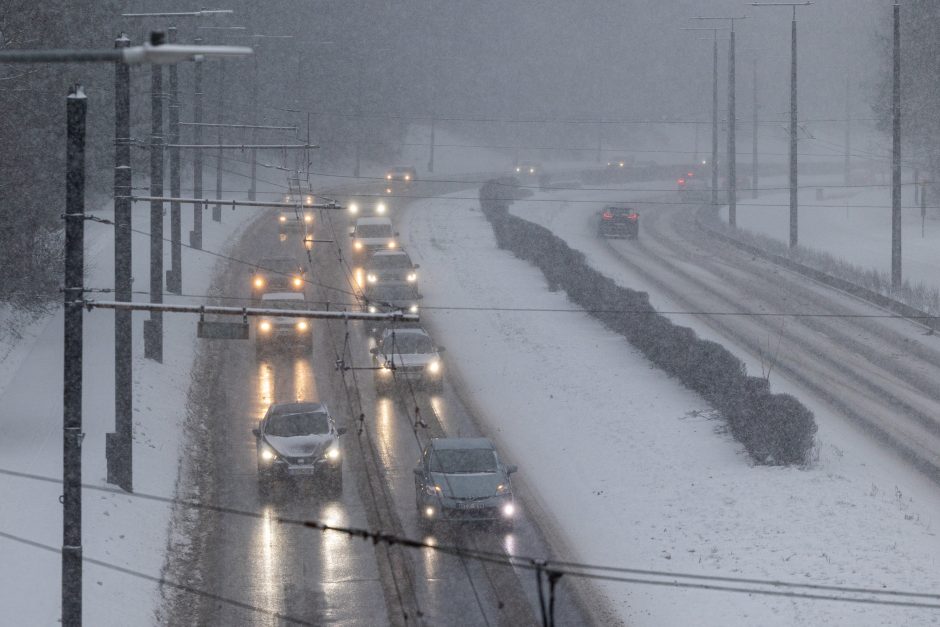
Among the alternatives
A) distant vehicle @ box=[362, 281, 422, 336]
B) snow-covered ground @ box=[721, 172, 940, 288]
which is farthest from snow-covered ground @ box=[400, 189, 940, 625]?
snow-covered ground @ box=[721, 172, 940, 288]

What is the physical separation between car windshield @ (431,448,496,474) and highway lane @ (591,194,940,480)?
887cm

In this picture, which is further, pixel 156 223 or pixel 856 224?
pixel 856 224

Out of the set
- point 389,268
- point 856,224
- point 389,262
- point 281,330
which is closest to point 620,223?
point 856,224

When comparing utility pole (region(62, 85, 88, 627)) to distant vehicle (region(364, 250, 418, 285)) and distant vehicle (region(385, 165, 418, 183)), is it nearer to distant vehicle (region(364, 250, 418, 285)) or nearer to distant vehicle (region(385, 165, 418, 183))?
distant vehicle (region(364, 250, 418, 285))

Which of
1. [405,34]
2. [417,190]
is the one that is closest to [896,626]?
[417,190]

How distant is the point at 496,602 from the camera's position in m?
18.5

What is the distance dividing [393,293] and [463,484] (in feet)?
60.8

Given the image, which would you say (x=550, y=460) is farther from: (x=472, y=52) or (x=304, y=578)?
(x=472, y=52)

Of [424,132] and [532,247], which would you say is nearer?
[532,247]

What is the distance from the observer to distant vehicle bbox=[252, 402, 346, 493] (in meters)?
23.9

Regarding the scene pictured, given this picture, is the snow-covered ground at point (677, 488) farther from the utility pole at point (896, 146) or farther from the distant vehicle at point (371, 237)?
the utility pole at point (896, 146)

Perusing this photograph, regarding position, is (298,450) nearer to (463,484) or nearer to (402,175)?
(463,484)

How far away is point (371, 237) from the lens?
162ft

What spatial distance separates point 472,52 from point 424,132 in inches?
1136
